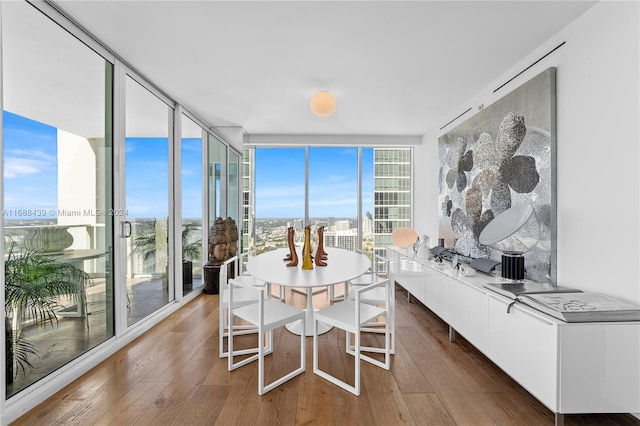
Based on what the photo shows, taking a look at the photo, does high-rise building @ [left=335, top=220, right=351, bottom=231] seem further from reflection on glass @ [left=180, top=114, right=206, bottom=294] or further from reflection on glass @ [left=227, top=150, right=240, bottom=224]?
reflection on glass @ [left=180, top=114, right=206, bottom=294]

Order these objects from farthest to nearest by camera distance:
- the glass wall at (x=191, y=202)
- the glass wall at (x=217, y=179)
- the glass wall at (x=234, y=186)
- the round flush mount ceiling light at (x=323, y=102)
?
1. the glass wall at (x=234, y=186)
2. the glass wall at (x=217, y=179)
3. the glass wall at (x=191, y=202)
4. the round flush mount ceiling light at (x=323, y=102)

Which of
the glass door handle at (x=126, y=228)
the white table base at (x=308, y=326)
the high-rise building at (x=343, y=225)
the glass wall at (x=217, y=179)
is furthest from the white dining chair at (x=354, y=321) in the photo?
the high-rise building at (x=343, y=225)

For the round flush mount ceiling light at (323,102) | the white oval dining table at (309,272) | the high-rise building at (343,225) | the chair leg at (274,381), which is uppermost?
the round flush mount ceiling light at (323,102)

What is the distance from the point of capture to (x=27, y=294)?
1.87m

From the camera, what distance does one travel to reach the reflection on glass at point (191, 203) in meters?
3.90

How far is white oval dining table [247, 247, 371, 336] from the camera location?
2.20 m

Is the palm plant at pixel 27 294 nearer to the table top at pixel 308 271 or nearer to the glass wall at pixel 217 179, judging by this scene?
the table top at pixel 308 271

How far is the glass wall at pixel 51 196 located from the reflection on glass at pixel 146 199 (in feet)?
1.08

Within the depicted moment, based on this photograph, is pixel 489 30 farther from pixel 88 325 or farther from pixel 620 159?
pixel 88 325

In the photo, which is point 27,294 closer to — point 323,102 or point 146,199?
point 146,199

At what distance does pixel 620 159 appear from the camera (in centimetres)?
175

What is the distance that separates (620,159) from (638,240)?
486 millimetres

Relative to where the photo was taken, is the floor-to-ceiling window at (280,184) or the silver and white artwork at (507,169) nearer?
the silver and white artwork at (507,169)

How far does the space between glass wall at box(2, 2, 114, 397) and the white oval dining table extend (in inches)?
50.8
